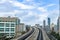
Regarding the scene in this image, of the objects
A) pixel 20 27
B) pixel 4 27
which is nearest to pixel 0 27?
pixel 4 27

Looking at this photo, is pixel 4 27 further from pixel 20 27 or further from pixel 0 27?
pixel 20 27

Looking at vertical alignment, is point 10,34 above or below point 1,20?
below

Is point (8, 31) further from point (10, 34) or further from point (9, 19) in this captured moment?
point (9, 19)

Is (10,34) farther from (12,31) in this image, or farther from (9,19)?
(9,19)

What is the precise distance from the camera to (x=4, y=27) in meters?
104

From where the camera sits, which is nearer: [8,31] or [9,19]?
[8,31]

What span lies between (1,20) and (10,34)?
1034 centimetres

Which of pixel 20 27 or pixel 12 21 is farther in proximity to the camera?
pixel 20 27

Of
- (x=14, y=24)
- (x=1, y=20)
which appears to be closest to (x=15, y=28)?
(x=14, y=24)

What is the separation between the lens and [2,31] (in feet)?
336

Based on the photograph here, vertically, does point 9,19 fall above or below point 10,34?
above

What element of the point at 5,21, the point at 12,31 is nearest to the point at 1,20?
the point at 5,21

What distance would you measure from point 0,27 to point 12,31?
21.6 feet

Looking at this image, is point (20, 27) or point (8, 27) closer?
point (8, 27)
